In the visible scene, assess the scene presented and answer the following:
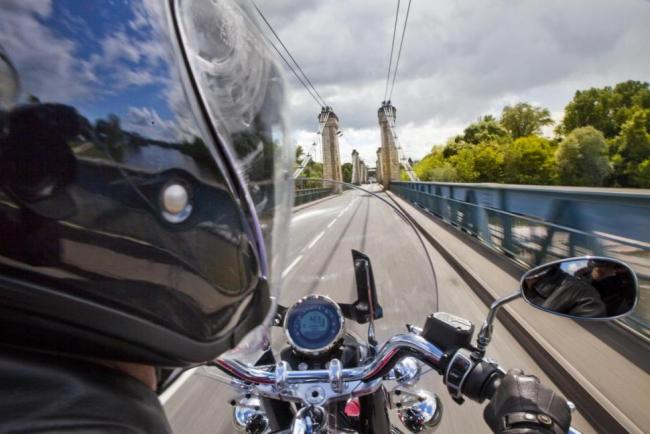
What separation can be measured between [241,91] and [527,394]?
0.84 metres

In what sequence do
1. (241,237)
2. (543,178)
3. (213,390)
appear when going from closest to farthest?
(241,237)
(213,390)
(543,178)

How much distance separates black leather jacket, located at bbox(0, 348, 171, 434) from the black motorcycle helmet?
0.08 feet

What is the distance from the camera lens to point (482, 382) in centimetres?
98

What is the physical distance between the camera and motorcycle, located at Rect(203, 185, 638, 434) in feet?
3.52

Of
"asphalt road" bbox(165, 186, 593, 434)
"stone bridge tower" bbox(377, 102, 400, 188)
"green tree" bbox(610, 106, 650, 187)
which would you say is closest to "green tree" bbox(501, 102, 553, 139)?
"green tree" bbox(610, 106, 650, 187)

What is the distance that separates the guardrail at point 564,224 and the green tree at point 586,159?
52.1m

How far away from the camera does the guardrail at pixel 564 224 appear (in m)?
3.52

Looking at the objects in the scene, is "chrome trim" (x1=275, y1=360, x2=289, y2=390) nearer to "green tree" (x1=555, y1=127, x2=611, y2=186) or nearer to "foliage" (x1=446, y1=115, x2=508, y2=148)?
"green tree" (x1=555, y1=127, x2=611, y2=186)

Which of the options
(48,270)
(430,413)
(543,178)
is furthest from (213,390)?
(543,178)

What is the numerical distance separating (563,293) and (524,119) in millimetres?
86392

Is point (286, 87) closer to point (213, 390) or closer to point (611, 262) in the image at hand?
point (611, 262)

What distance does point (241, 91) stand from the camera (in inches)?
33.8

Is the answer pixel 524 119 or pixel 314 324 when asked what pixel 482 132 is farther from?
pixel 314 324

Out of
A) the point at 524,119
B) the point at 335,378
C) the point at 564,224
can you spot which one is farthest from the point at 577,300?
the point at 524,119
